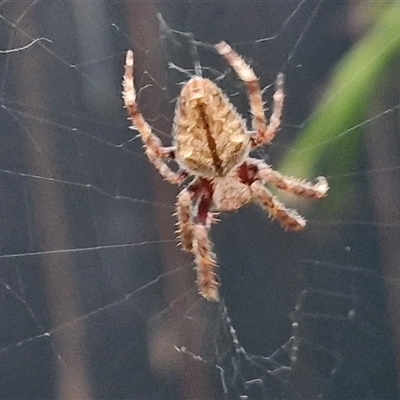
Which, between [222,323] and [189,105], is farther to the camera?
[222,323]

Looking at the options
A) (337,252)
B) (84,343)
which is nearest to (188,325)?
(84,343)

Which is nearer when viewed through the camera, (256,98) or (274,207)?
(256,98)

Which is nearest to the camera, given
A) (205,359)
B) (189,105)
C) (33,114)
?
(189,105)

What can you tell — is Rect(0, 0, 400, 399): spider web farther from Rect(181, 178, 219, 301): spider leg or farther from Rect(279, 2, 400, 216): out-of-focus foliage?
Rect(181, 178, 219, 301): spider leg

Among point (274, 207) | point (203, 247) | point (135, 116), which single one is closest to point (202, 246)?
point (203, 247)

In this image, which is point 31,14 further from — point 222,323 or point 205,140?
point 222,323

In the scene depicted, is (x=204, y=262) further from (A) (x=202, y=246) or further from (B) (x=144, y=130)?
(B) (x=144, y=130)
